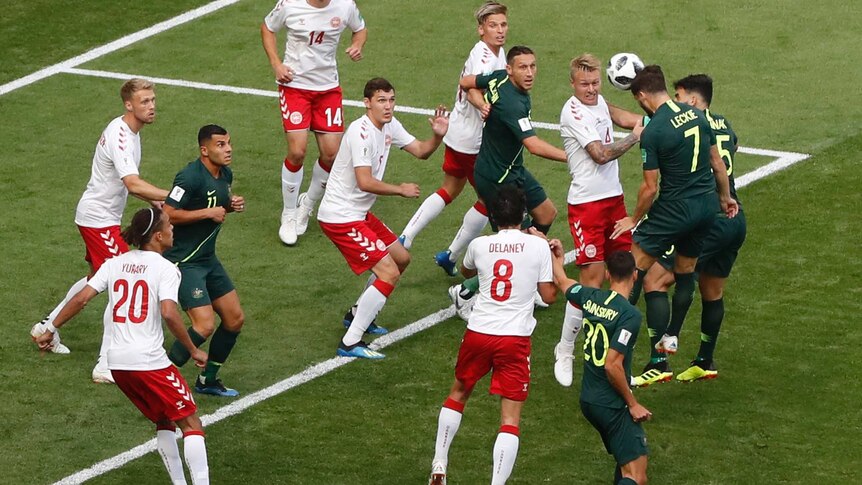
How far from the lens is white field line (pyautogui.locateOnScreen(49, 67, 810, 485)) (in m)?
11.5

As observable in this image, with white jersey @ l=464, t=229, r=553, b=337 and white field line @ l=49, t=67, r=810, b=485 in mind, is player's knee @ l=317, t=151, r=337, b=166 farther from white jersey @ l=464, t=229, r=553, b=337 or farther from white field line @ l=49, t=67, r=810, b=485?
white jersey @ l=464, t=229, r=553, b=337

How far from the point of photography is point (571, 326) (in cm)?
1273

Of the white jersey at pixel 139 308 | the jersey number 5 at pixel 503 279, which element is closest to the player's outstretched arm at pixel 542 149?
the jersey number 5 at pixel 503 279

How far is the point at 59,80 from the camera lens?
1991 centimetres

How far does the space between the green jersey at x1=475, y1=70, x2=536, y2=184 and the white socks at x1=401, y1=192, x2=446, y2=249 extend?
0.99m

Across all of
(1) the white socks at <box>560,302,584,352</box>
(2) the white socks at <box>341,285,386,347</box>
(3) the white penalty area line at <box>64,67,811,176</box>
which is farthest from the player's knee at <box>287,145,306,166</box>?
(1) the white socks at <box>560,302,584,352</box>

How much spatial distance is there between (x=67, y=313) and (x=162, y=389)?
7.61 ft

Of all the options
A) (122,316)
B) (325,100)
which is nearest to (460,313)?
(325,100)

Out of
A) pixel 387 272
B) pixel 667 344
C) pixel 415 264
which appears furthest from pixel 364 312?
pixel 667 344

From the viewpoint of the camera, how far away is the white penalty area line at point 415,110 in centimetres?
1694

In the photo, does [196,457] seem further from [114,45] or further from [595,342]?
[114,45]

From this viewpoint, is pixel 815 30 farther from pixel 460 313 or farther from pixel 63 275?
pixel 63 275

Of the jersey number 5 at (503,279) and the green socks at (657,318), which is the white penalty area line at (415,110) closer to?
the green socks at (657,318)

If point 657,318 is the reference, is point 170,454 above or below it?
below
